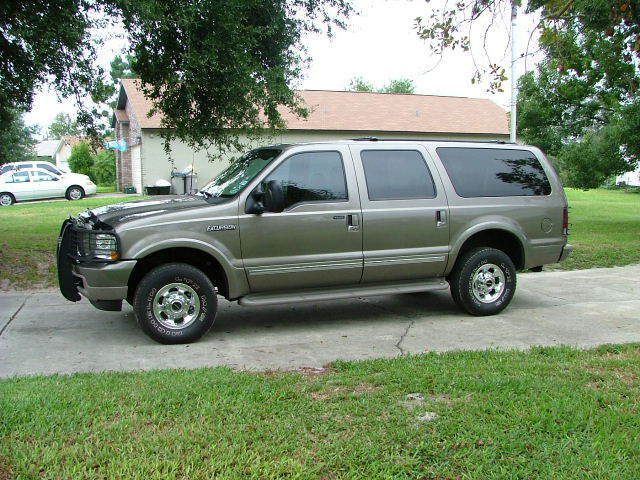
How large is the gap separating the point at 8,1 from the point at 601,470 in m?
9.45

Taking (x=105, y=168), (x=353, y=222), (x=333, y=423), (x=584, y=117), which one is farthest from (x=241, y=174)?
(x=105, y=168)

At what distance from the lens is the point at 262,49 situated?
12047mm

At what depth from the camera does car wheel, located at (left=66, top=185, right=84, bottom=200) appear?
27.3 meters

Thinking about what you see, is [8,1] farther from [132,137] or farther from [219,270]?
[132,137]

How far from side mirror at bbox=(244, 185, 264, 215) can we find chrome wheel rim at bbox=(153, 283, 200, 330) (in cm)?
98

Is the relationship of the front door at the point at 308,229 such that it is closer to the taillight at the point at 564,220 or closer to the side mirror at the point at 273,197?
the side mirror at the point at 273,197

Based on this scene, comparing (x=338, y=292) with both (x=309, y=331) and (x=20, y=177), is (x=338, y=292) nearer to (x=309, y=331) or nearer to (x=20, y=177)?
(x=309, y=331)

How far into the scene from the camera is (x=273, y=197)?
20.6 feet

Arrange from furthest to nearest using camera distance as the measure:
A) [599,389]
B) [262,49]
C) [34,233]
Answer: [34,233] < [262,49] < [599,389]

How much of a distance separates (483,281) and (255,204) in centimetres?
294

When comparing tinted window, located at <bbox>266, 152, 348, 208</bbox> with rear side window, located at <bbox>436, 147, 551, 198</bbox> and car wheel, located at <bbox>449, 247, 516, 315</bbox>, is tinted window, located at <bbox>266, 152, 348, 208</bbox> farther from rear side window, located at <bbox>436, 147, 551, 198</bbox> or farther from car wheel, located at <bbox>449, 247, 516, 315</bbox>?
car wheel, located at <bbox>449, 247, 516, 315</bbox>

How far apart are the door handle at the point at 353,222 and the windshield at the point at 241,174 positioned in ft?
3.41

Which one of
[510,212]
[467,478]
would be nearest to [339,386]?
[467,478]

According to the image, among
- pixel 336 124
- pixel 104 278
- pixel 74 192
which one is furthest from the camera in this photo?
pixel 336 124
